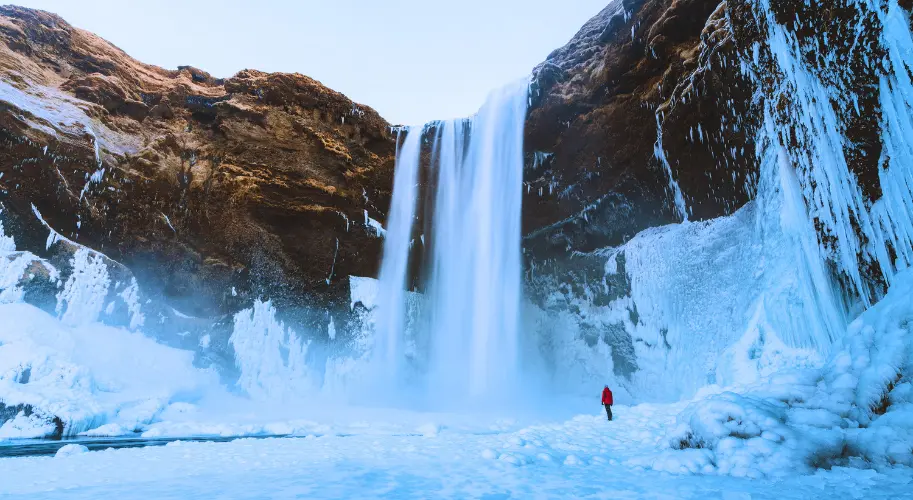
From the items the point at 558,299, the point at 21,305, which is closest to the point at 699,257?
the point at 558,299

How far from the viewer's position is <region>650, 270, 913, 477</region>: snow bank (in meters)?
4.15

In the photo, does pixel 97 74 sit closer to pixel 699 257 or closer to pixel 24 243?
pixel 24 243

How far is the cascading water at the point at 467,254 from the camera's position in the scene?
16.2m

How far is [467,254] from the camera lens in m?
17.1

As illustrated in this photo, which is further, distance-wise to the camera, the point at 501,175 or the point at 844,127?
the point at 501,175

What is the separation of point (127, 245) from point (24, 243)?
2431 mm

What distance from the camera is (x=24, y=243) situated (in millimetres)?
13148

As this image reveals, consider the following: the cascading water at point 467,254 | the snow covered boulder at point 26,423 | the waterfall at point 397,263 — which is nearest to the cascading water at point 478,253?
the cascading water at point 467,254

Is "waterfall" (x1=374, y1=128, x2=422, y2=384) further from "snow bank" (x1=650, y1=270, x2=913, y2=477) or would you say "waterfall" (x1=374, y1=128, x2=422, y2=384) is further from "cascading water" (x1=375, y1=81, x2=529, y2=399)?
"snow bank" (x1=650, y1=270, x2=913, y2=477)

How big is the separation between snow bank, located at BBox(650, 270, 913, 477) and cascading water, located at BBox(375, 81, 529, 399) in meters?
11.1

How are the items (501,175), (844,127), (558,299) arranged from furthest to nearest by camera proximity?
(558,299) → (501,175) → (844,127)

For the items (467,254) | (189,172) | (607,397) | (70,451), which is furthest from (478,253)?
(70,451)

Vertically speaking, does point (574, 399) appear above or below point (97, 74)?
below

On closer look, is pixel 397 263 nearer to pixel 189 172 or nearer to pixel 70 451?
pixel 189 172
